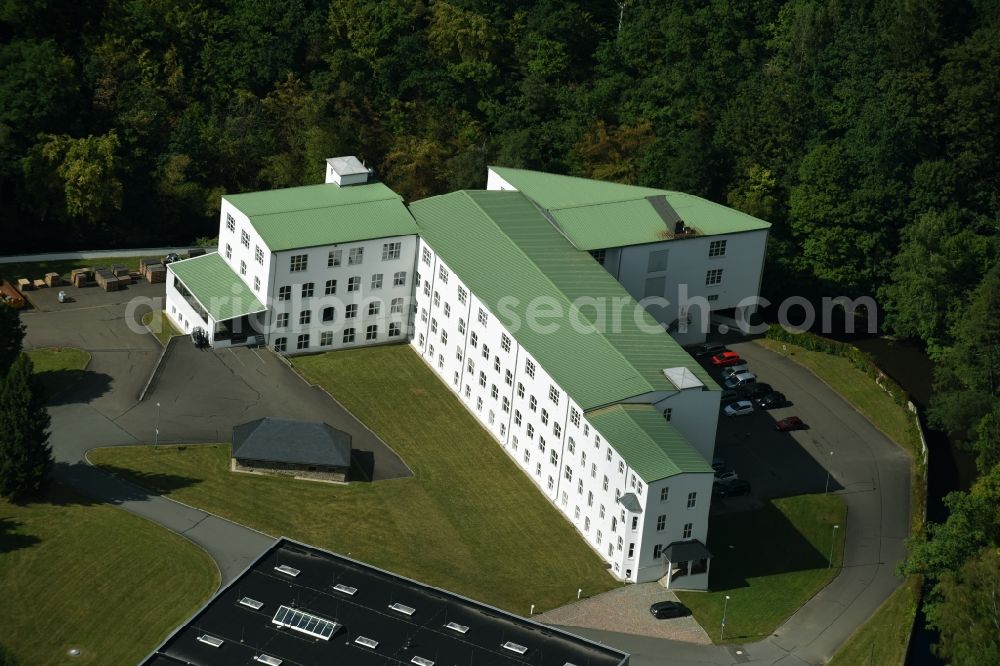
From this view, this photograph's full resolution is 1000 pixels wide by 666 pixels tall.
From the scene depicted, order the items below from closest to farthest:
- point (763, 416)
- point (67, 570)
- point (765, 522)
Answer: point (67, 570) → point (765, 522) → point (763, 416)

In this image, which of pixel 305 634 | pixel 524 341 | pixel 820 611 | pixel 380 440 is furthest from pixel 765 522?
pixel 305 634

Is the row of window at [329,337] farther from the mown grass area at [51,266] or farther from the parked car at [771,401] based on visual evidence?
the parked car at [771,401]

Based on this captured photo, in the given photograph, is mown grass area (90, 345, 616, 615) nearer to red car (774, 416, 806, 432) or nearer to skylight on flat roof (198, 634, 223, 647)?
skylight on flat roof (198, 634, 223, 647)

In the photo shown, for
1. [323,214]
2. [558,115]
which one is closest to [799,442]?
[323,214]

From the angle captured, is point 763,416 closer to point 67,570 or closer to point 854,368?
point 854,368

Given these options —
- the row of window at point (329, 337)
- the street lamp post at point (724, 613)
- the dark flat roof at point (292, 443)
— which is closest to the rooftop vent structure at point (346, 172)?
the row of window at point (329, 337)

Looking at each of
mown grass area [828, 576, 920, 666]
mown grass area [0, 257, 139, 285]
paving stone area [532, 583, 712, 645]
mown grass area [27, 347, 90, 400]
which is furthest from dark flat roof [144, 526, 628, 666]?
mown grass area [0, 257, 139, 285]
